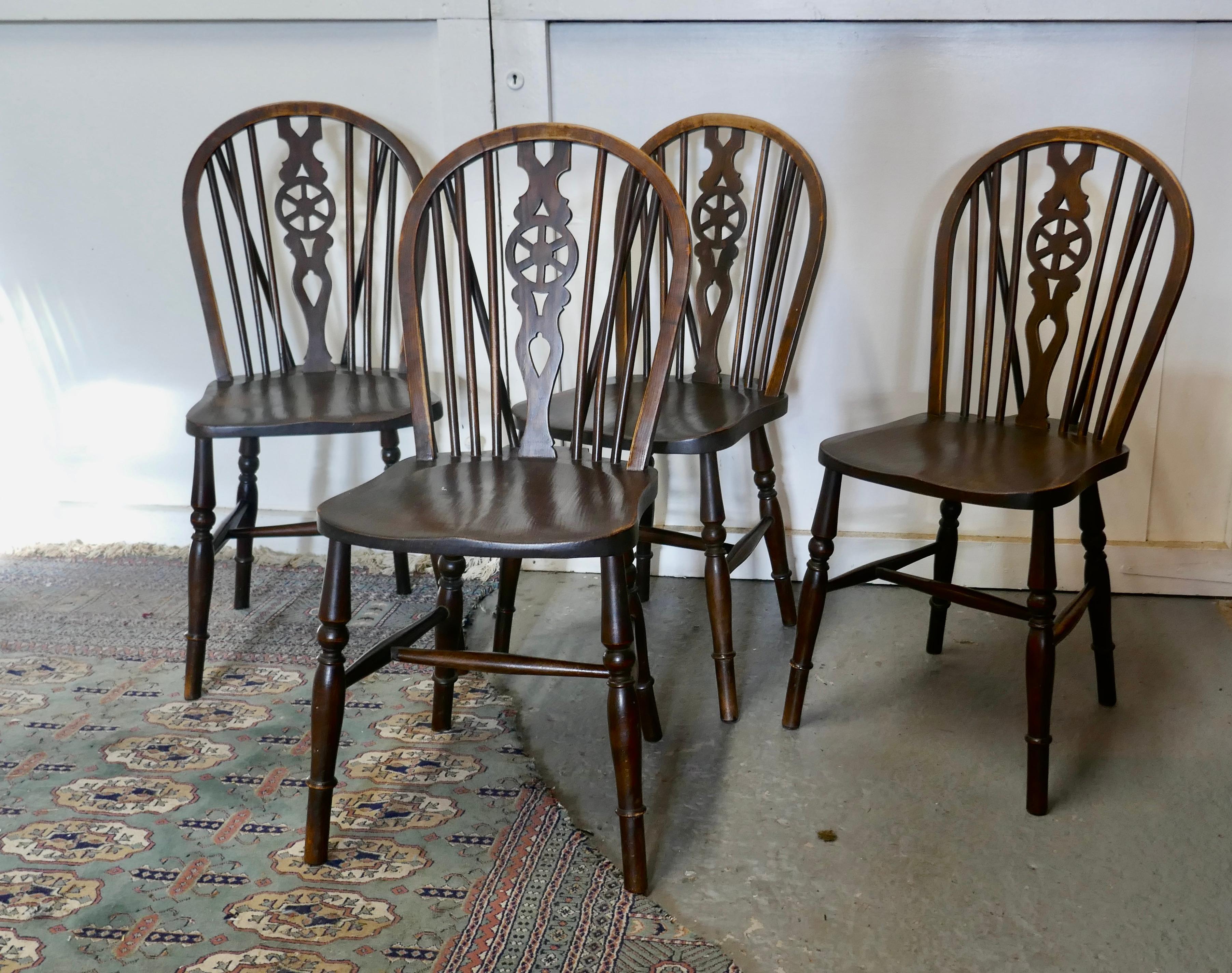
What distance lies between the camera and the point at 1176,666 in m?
2.04

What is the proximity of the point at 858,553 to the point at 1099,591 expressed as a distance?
69 cm

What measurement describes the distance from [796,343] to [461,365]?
32.3 inches

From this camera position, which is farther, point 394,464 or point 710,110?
point 710,110

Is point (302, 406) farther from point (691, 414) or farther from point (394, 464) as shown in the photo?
point (691, 414)

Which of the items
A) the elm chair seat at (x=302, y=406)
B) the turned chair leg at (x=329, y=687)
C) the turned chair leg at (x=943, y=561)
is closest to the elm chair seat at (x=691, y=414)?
the elm chair seat at (x=302, y=406)

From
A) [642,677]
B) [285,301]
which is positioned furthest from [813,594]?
[285,301]

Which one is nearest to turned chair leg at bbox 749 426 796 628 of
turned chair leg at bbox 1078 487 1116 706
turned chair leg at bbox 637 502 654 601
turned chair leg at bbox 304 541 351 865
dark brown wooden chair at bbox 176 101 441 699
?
turned chair leg at bbox 637 502 654 601

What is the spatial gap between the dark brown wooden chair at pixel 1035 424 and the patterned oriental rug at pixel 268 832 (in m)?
0.57

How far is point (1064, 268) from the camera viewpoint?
6.46 feet

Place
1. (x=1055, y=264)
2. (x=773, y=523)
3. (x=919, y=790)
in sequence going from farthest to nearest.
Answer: (x=773, y=523)
(x=1055, y=264)
(x=919, y=790)

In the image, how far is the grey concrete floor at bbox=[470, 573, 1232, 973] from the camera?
133 cm

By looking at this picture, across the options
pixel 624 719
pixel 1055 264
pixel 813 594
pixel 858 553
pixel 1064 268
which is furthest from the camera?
pixel 858 553

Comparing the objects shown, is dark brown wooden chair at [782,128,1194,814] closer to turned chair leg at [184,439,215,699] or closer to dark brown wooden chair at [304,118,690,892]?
dark brown wooden chair at [304,118,690,892]

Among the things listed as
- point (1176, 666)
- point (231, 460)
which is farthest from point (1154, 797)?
point (231, 460)
